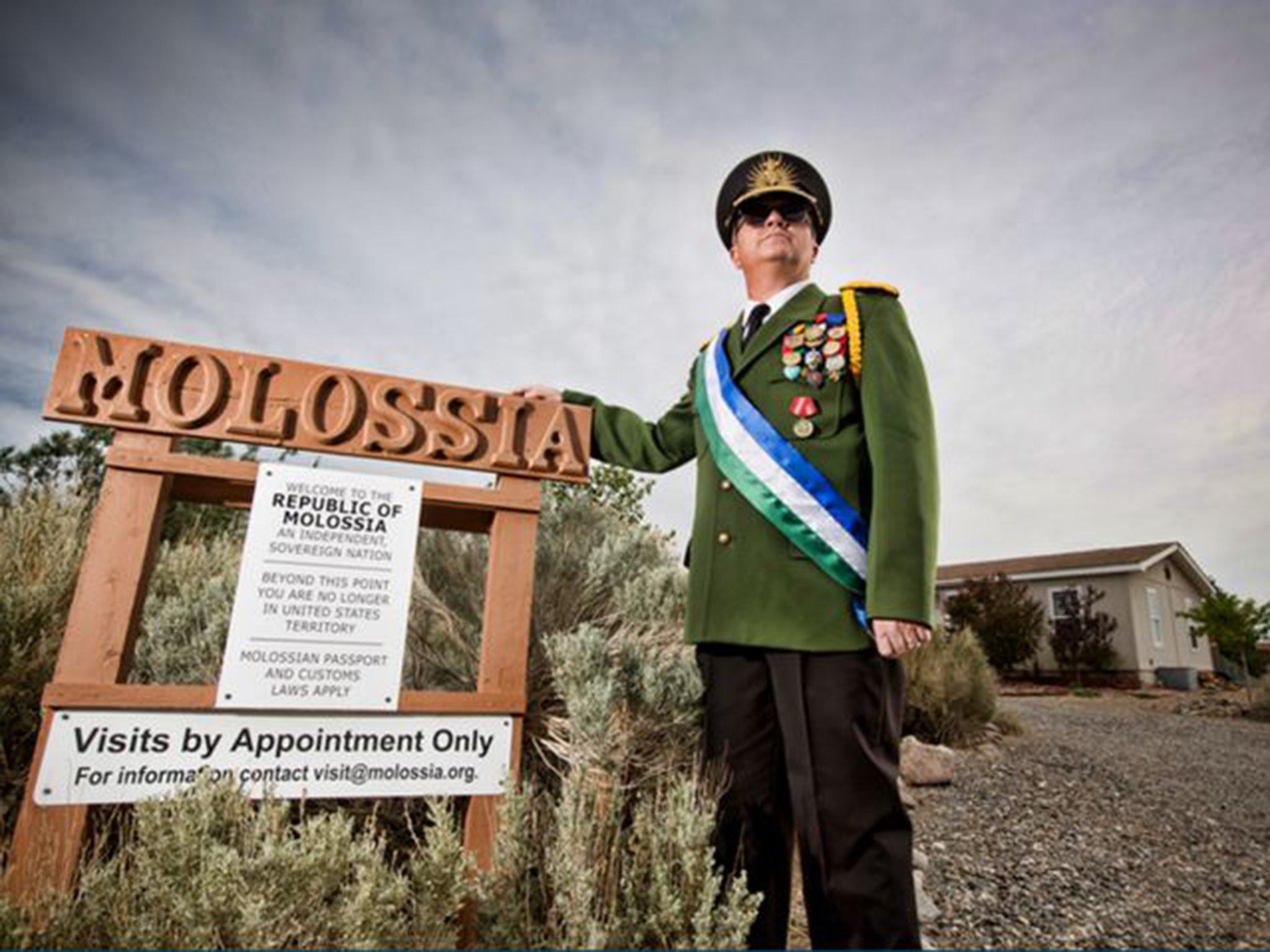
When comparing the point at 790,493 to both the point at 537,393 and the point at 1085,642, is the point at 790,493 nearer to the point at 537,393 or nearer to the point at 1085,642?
the point at 537,393

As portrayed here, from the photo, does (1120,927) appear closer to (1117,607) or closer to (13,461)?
(13,461)

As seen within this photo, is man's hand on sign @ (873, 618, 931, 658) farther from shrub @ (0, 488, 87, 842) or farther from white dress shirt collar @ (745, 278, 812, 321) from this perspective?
shrub @ (0, 488, 87, 842)

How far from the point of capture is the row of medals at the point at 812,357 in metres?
1.92

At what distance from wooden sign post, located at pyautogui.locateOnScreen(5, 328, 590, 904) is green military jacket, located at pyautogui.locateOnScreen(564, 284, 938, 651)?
0.65 metres

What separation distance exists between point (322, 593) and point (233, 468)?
1.66 feet

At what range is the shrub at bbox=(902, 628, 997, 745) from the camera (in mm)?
6262

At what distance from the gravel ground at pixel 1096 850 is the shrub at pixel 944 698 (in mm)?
332

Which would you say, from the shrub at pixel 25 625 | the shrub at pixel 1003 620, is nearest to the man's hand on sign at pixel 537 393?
the shrub at pixel 25 625

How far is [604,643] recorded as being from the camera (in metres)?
2.29

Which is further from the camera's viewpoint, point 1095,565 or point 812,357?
point 1095,565

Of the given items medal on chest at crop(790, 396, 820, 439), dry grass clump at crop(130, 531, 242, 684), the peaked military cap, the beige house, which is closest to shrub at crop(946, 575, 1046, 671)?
the beige house

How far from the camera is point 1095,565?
64.8 ft

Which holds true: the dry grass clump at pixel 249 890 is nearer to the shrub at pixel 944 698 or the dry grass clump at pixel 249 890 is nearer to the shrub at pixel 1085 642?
the shrub at pixel 944 698

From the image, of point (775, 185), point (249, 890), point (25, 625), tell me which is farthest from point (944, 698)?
point (25, 625)
